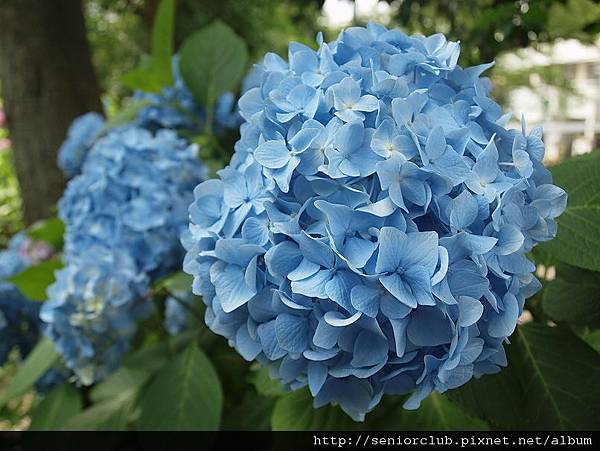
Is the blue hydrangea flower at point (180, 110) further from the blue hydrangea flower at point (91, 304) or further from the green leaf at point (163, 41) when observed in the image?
the blue hydrangea flower at point (91, 304)

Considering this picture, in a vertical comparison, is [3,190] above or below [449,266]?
below

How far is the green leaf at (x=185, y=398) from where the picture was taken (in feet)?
2.47

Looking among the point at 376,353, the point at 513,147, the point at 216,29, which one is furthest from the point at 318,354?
the point at 216,29

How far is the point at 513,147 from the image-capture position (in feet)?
1.43

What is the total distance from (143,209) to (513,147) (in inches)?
23.2

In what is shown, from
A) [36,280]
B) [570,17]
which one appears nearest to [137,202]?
[36,280]

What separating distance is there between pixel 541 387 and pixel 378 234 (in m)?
0.27

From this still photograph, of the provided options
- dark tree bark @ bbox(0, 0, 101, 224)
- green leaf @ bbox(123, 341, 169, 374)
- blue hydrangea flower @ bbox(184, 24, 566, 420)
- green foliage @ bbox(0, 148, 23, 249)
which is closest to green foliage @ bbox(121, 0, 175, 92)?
green leaf @ bbox(123, 341, 169, 374)

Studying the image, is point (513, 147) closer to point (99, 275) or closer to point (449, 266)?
point (449, 266)

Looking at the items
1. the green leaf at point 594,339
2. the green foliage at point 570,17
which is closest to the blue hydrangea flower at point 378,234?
the green leaf at point 594,339

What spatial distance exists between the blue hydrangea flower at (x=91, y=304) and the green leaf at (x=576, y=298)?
1.86 ft

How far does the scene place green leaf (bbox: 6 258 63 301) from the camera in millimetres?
899

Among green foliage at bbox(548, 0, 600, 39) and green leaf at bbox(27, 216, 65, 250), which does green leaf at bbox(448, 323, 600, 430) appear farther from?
green leaf at bbox(27, 216, 65, 250)
